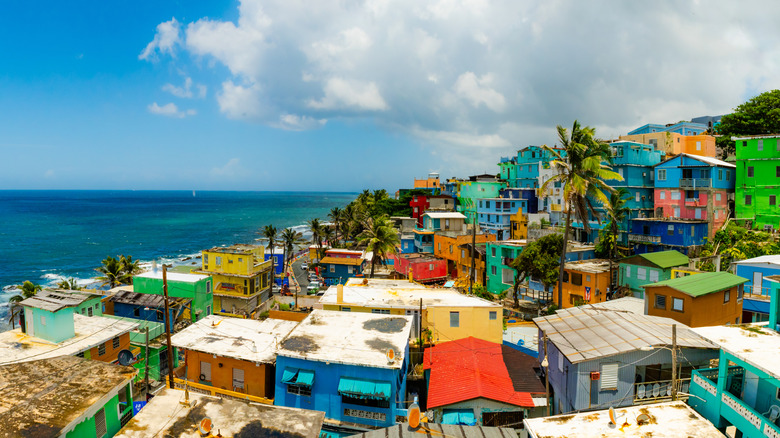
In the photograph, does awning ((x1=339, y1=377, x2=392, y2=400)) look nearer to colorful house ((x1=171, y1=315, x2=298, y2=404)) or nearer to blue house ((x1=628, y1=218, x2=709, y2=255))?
colorful house ((x1=171, y1=315, x2=298, y2=404))

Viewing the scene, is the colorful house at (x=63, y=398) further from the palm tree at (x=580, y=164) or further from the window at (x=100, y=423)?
the palm tree at (x=580, y=164)

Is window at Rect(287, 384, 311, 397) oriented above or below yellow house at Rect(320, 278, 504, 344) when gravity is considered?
below

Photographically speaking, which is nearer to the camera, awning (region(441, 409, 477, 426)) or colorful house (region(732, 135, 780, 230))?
awning (region(441, 409, 477, 426))

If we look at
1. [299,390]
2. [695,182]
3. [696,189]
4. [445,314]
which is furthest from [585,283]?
[299,390]

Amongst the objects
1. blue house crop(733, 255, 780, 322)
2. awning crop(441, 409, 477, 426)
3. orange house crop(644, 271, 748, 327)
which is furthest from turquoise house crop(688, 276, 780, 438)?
blue house crop(733, 255, 780, 322)

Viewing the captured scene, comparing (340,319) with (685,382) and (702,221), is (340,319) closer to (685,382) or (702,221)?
(685,382)

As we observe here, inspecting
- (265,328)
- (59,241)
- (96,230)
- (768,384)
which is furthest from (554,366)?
(96,230)

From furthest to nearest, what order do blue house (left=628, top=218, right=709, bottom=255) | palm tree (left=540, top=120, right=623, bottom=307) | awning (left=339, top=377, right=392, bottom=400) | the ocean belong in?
the ocean < blue house (left=628, top=218, right=709, bottom=255) < palm tree (left=540, top=120, right=623, bottom=307) < awning (left=339, top=377, right=392, bottom=400)
